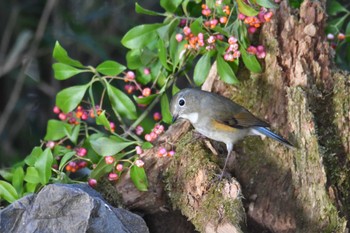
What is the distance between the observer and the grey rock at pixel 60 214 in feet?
13.2

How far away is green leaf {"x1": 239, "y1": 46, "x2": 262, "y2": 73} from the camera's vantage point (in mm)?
4566

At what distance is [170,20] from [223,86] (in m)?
0.47

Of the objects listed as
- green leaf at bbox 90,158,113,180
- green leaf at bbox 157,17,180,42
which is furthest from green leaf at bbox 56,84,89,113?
green leaf at bbox 157,17,180,42

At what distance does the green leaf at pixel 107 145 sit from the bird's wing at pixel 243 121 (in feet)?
1.76

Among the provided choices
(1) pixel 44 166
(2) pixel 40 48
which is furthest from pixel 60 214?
(2) pixel 40 48

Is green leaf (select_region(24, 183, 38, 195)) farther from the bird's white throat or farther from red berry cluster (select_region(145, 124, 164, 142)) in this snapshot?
the bird's white throat

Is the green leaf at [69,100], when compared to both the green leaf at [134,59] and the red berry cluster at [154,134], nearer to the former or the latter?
the green leaf at [134,59]

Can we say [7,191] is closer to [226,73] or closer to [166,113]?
[166,113]

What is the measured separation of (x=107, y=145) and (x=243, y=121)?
725 mm

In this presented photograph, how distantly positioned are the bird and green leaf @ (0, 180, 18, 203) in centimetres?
93

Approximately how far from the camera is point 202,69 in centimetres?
469

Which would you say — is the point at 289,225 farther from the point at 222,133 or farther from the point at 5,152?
the point at 5,152

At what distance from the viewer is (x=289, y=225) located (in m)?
4.43

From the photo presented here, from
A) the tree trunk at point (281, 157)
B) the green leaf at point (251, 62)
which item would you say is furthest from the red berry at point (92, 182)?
the green leaf at point (251, 62)
